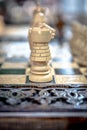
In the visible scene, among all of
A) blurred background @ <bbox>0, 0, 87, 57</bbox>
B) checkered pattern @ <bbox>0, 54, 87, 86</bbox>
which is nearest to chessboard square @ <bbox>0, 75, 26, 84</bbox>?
checkered pattern @ <bbox>0, 54, 87, 86</bbox>

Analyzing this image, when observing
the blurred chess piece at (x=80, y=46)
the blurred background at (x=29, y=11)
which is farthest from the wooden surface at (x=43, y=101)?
the blurred background at (x=29, y=11)

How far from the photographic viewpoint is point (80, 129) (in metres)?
0.73

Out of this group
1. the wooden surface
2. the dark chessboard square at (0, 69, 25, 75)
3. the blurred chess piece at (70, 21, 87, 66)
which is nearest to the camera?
the wooden surface

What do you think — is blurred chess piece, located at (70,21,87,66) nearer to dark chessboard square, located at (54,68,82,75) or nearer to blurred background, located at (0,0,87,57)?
dark chessboard square, located at (54,68,82,75)

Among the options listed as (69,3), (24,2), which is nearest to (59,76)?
(24,2)

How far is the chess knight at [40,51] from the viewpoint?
3.29ft

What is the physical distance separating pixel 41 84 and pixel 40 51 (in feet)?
0.45

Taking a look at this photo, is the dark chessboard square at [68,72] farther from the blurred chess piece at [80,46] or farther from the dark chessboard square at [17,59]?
the dark chessboard square at [17,59]

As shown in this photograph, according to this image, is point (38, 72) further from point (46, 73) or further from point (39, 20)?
point (39, 20)

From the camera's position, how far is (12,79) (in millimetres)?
1078

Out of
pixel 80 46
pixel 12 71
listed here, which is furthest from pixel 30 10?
pixel 12 71

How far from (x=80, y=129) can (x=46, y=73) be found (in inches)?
14.5

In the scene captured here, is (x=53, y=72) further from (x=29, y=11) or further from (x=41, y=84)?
(x=29, y=11)

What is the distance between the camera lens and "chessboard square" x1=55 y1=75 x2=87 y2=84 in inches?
41.1
